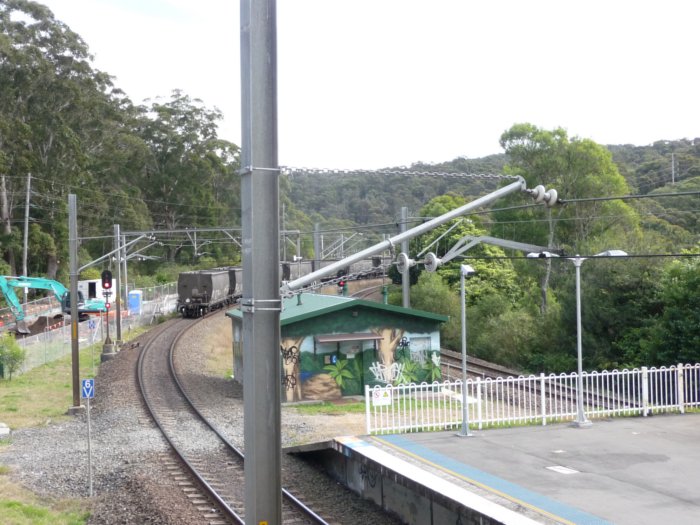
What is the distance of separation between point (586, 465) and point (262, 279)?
792cm

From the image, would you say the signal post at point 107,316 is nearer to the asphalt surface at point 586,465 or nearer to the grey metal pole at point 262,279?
the asphalt surface at point 586,465

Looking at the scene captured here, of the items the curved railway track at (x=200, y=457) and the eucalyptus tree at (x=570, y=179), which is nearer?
the curved railway track at (x=200, y=457)

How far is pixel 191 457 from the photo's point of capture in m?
14.9

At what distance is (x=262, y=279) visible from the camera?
17.9ft

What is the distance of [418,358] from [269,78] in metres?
18.2

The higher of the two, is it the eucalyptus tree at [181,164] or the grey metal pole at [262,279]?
the eucalyptus tree at [181,164]

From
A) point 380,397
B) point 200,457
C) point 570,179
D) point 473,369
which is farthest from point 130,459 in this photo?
point 570,179

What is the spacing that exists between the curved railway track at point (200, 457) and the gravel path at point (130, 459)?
0.27 meters

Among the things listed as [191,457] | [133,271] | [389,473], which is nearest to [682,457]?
[389,473]

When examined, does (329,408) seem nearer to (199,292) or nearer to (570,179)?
(570,179)

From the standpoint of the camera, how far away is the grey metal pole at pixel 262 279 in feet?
17.7

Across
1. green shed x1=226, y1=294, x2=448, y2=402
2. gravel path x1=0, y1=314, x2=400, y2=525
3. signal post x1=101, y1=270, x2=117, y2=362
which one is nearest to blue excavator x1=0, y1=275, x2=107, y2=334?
signal post x1=101, y1=270, x2=117, y2=362

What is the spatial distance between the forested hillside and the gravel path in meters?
4.89

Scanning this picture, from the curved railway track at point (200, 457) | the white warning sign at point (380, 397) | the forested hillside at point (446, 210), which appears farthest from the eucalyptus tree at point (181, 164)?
the white warning sign at point (380, 397)
